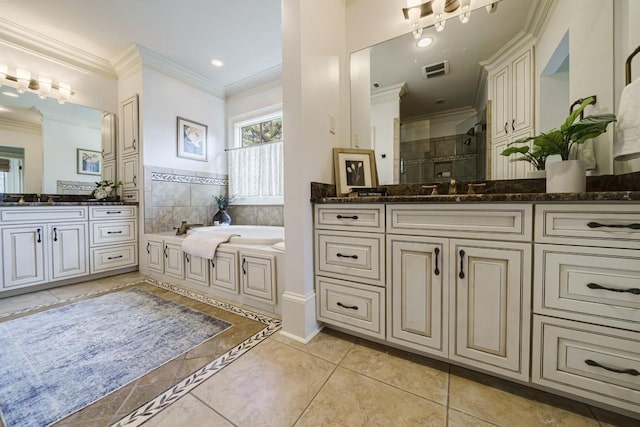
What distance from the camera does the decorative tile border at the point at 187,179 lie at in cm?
292

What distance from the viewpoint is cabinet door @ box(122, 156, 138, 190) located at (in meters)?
2.85

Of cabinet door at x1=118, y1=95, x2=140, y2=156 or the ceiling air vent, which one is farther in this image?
cabinet door at x1=118, y1=95, x2=140, y2=156

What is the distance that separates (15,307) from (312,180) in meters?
2.64

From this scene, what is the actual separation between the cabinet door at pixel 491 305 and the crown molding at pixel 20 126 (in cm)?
410

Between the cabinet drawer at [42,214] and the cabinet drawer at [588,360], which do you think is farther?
the cabinet drawer at [42,214]

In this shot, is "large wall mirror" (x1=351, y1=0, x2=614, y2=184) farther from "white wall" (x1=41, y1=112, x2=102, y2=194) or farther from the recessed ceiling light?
"white wall" (x1=41, y1=112, x2=102, y2=194)

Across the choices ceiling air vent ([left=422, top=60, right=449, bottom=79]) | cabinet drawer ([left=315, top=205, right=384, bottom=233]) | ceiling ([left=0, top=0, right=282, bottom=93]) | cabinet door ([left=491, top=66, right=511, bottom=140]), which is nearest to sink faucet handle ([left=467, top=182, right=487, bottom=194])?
cabinet door ([left=491, top=66, right=511, bottom=140])

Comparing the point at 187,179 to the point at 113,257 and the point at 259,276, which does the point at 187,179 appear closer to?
the point at 113,257

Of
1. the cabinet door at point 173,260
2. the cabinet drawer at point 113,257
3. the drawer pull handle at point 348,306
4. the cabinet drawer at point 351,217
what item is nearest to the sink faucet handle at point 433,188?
the cabinet drawer at point 351,217

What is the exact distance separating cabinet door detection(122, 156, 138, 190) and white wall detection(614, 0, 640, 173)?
3.92 m

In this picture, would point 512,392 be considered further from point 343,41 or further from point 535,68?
point 343,41

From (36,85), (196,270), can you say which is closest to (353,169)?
(196,270)

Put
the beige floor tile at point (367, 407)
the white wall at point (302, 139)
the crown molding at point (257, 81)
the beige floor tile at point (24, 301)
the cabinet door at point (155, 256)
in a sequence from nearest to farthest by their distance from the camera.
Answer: the beige floor tile at point (367, 407) → the white wall at point (302, 139) → the beige floor tile at point (24, 301) → the cabinet door at point (155, 256) → the crown molding at point (257, 81)

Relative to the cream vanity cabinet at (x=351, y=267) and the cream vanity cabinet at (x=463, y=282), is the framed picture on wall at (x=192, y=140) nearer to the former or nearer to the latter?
the cream vanity cabinet at (x=351, y=267)
